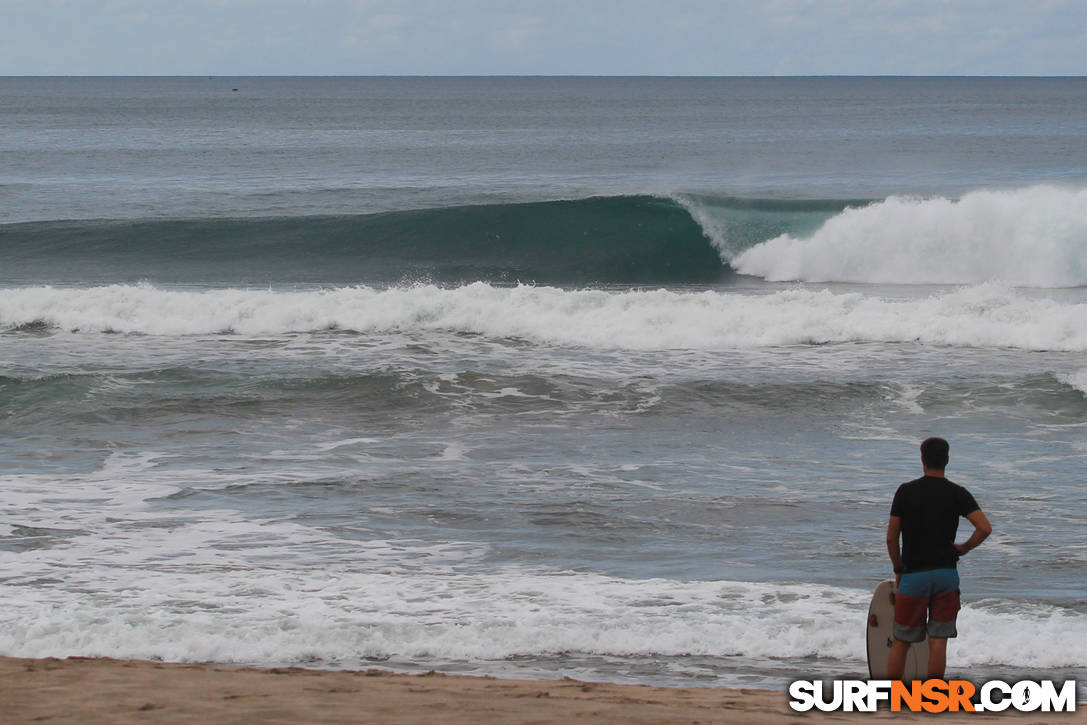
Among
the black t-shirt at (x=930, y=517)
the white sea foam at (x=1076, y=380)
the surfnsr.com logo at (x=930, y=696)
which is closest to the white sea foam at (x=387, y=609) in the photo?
→ the surfnsr.com logo at (x=930, y=696)

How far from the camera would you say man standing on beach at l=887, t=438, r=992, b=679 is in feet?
17.8

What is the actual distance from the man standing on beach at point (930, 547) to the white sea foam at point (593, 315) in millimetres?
11882

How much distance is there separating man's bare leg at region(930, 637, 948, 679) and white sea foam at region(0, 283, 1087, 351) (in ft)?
38.8

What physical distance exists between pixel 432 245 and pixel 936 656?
2234cm

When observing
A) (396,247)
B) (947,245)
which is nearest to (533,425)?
(947,245)

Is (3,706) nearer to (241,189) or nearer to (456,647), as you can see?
(456,647)

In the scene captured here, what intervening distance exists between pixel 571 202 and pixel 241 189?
12.4 metres

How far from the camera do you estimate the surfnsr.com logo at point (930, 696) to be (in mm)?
5668

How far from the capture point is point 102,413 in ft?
44.9

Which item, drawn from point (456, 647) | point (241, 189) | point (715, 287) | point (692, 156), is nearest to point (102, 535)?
point (456, 647)

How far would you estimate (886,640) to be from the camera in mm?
5738

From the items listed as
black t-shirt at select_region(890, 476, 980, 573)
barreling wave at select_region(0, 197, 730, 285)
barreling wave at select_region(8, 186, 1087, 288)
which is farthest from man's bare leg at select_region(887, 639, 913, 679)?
barreling wave at select_region(0, 197, 730, 285)

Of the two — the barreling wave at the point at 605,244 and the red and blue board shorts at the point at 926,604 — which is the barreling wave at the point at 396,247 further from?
the red and blue board shorts at the point at 926,604

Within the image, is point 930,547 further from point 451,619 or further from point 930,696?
point 451,619
